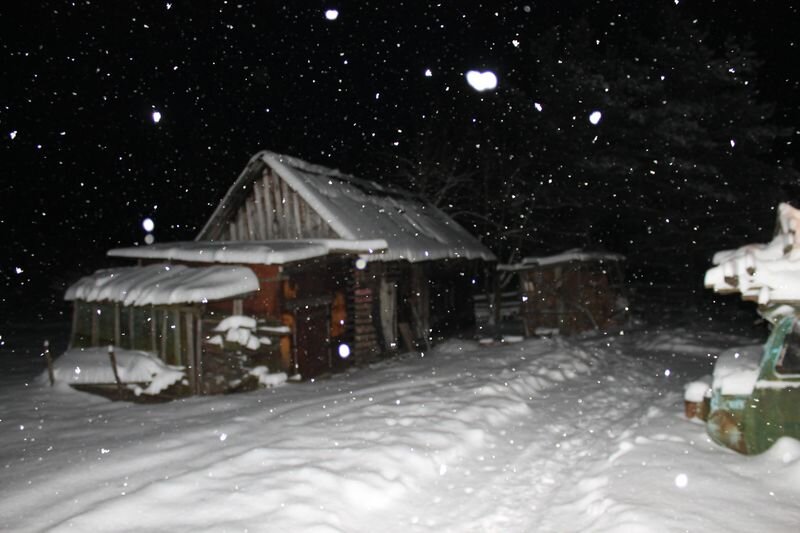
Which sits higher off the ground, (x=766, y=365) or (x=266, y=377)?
(x=766, y=365)

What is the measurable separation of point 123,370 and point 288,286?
12.9ft

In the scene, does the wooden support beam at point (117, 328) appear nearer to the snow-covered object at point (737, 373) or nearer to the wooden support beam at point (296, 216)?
the wooden support beam at point (296, 216)

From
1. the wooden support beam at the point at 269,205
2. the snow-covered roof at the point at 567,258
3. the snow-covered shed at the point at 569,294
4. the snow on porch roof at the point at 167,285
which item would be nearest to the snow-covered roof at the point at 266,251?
the snow on porch roof at the point at 167,285

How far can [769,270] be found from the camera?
574 centimetres

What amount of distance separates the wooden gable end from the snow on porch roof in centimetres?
309

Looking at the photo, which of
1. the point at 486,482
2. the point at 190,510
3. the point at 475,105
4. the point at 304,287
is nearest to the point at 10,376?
the point at 304,287

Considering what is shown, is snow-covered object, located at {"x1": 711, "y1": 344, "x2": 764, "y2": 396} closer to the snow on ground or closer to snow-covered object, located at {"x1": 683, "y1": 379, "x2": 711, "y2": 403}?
snow-covered object, located at {"x1": 683, "y1": 379, "x2": 711, "y2": 403}

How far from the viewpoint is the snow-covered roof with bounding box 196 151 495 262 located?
569 inches

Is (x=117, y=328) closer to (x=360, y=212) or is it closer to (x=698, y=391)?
(x=360, y=212)

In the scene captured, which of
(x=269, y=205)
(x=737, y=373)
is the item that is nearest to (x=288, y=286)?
(x=269, y=205)

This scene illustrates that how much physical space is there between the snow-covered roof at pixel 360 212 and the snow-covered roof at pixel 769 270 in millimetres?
8681

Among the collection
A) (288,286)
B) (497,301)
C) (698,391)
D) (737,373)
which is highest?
(288,286)

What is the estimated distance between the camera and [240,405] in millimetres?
9656

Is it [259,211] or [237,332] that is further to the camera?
[259,211]
